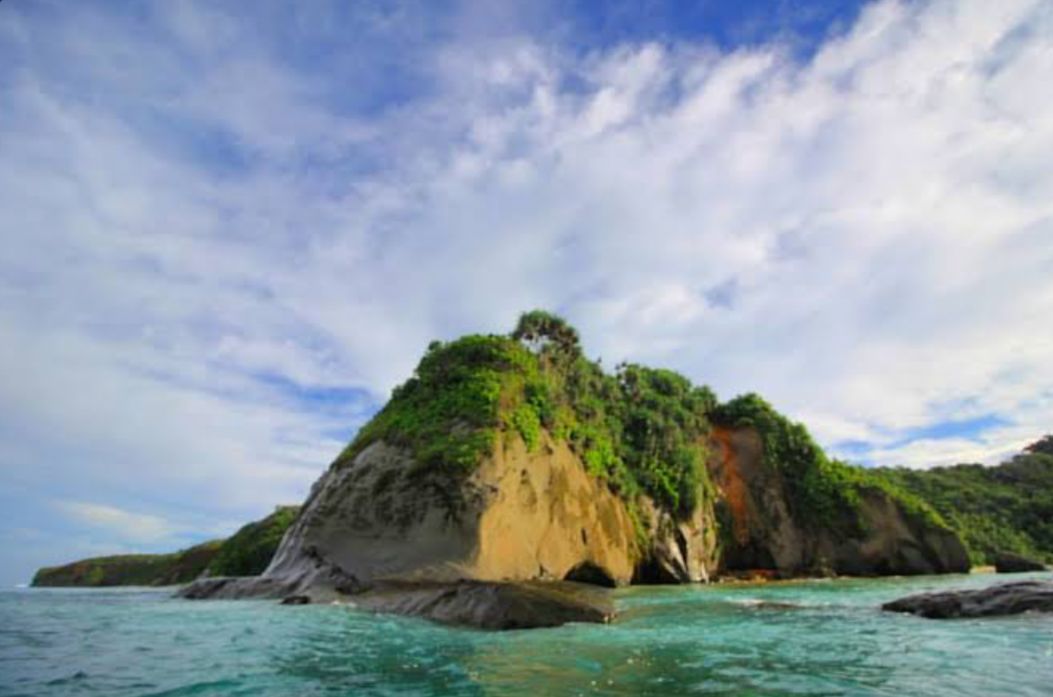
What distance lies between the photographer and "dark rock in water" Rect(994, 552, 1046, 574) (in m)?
45.2

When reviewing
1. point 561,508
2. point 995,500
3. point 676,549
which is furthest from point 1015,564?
point 561,508

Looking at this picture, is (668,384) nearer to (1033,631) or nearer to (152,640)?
(1033,631)

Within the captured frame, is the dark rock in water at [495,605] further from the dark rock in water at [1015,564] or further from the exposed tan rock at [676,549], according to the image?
the dark rock in water at [1015,564]

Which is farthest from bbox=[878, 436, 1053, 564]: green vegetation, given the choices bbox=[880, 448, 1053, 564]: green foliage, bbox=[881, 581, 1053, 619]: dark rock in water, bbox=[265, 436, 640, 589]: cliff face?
bbox=[881, 581, 1053, 619]: dark rock in water

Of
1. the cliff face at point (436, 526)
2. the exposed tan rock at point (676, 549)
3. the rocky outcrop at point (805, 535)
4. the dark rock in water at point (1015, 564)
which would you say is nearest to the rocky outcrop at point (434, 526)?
the cliff face at point (436, 526)

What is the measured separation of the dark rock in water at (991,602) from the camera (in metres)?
13.2

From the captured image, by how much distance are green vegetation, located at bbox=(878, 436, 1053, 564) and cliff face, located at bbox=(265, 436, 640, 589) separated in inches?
1514

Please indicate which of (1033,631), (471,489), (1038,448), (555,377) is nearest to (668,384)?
(555,377)

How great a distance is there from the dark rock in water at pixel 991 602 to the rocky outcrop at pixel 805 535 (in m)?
34.7

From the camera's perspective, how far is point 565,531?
104 ft

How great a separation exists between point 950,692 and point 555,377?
104 feet

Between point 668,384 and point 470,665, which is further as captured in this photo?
point 668,384

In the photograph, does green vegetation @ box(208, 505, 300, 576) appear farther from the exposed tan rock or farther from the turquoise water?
the turquoise water

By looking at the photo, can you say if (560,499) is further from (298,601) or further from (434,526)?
(298,601)
